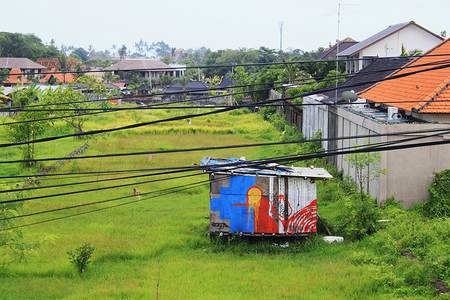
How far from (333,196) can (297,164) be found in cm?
533

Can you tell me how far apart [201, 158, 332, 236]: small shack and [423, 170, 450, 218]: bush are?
3.38 m

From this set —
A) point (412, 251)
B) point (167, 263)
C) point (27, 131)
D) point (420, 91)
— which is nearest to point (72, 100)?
point (27, 131)

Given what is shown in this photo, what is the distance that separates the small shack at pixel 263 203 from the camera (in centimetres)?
1809

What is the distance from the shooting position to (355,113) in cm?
2450

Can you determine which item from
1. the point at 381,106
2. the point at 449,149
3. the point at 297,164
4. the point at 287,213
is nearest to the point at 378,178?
the point at 449,149

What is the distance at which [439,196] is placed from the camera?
19.0 meters

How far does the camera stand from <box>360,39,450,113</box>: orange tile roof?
20.1m

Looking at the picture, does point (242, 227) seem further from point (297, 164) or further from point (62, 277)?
point (297, 164)

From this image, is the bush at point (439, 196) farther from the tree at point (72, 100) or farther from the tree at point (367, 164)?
the tree at point (72, 100)

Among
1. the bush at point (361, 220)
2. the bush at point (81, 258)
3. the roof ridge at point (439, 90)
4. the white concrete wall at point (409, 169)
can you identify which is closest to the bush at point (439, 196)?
the white concrete wall at point (409, 169)

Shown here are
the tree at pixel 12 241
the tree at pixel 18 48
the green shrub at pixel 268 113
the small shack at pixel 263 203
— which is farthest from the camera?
the tree at pixel 18 48

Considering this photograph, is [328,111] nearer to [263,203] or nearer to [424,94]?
[424,94]

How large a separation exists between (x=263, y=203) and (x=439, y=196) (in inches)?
209

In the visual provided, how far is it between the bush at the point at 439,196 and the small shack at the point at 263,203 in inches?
133
